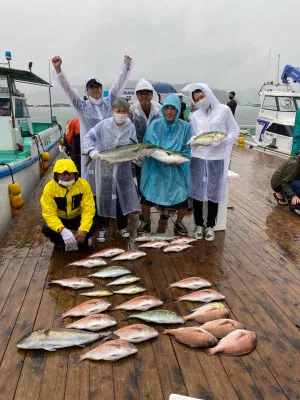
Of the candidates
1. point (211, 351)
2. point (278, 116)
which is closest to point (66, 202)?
point (211, 351)

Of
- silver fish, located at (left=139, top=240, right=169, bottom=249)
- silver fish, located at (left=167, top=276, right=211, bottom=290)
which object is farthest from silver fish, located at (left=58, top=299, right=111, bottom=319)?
silver fish, located at (left=139, top=240, right=169, bottom=249)

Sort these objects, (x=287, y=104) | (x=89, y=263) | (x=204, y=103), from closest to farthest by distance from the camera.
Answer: (x=89, y=263) → (x=204, y=103) → (x=287, y=104)

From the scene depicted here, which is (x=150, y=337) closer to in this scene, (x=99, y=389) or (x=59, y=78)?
(x=99, y=389)

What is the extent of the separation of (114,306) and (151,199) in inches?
65.7

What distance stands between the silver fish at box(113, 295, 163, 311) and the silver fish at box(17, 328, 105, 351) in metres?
0.39

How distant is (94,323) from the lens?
254 cm

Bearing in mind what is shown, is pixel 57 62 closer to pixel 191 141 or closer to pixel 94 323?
pixel 191 141

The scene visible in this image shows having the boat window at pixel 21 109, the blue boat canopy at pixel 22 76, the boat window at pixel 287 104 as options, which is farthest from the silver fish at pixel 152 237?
the boat window at pixel 287 104

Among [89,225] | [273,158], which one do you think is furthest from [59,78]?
[273,158]

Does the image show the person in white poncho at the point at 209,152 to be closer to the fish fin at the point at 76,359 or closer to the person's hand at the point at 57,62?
the person's hand at the point at 57,62

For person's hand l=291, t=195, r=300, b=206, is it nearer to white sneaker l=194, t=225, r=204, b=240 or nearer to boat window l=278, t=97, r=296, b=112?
white sneaker l=194, t=225, r=204, b=240

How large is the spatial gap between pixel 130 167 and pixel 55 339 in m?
2.38

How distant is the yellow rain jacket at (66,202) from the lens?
3.64 metres

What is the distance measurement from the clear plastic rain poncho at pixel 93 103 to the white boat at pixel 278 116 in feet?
29.3
